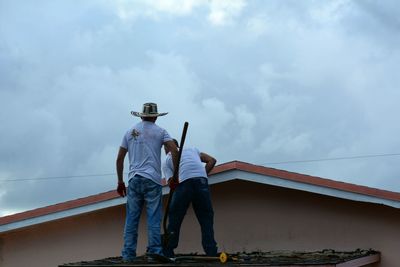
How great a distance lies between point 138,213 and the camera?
285 inches

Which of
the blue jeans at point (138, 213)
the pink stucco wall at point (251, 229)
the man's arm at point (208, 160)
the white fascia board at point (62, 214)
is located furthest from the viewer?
the white fascia board at point (62, 214)

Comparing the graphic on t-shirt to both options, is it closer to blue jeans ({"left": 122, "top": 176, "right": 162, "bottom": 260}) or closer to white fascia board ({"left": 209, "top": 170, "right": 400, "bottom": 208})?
blue jeans ({"left": 122, "top": 176, "right": 162, "bottom": 260})

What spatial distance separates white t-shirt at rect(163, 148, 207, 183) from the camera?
776 cm

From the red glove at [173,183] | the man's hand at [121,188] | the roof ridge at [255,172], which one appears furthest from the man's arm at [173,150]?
the roof ridge at [255,172]

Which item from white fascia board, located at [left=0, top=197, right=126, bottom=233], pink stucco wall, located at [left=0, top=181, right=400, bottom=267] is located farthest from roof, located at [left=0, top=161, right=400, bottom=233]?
pink stucco wall, located at [left=0, top=181, right=400, bottom=267]

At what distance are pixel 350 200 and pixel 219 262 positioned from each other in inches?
100

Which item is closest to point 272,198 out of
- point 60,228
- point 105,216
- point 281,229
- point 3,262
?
point 281,229

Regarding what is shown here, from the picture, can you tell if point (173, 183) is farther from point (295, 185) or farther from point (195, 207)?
point (295, 185)

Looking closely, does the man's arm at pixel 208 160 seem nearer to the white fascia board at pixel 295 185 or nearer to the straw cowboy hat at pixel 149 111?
the white fascia board at pixel 295 185

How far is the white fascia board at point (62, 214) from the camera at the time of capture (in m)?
9.07

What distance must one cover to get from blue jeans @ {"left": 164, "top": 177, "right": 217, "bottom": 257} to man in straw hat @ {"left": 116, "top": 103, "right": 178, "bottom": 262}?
50 cm

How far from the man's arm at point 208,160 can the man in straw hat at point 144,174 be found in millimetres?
919

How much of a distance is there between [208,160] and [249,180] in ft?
2.30

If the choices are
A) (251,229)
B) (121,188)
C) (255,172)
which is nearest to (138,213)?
(121,188)
